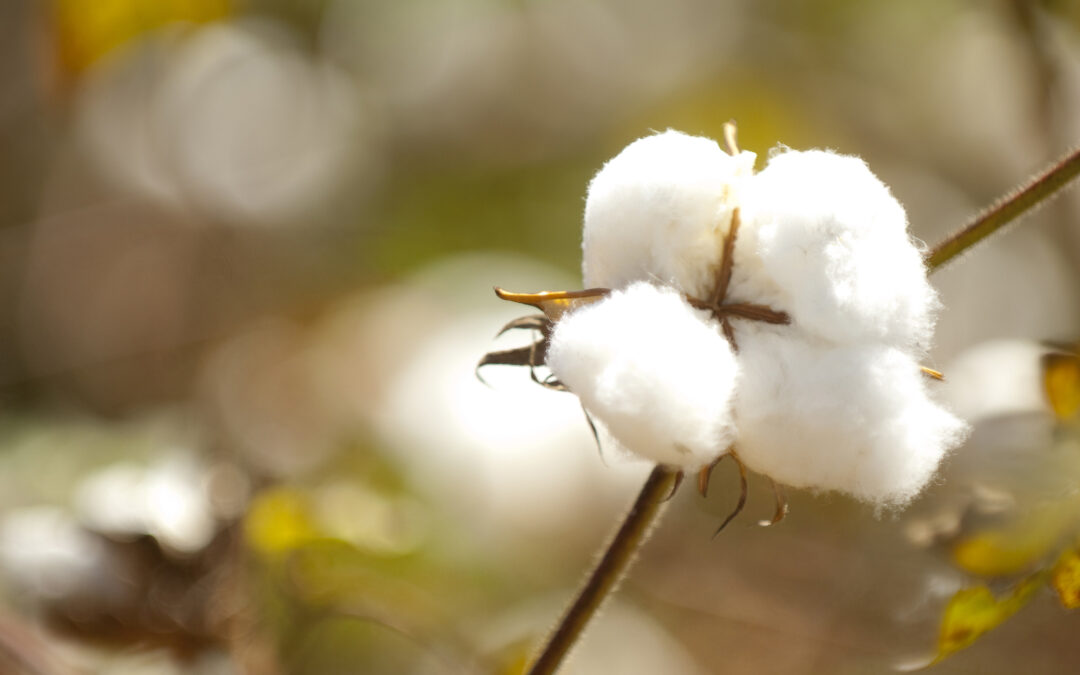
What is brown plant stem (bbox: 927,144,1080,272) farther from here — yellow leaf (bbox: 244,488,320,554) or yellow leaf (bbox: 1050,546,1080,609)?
yellow leaf (bbox: 244,488,320,554)

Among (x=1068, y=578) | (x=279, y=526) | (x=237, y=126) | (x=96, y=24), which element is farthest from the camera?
(x=237, y=126)

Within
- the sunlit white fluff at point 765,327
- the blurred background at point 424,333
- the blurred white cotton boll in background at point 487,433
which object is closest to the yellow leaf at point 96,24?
the blurred background at point 424,333

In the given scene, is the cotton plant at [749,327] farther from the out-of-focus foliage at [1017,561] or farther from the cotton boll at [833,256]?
the out-of-focus foliage at [1017,561]

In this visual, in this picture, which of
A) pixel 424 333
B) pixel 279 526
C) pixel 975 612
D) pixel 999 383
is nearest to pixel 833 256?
pixel 975 612

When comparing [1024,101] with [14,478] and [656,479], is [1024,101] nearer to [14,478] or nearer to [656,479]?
[656,479]

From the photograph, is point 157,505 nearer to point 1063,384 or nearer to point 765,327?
point 765,327

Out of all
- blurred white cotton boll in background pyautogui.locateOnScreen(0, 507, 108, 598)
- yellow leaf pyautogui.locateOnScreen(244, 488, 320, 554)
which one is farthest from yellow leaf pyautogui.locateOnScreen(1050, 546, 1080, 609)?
blurred white cotton boll in background pyautogui.locateOnScreen(0, 507, 108, 598)
